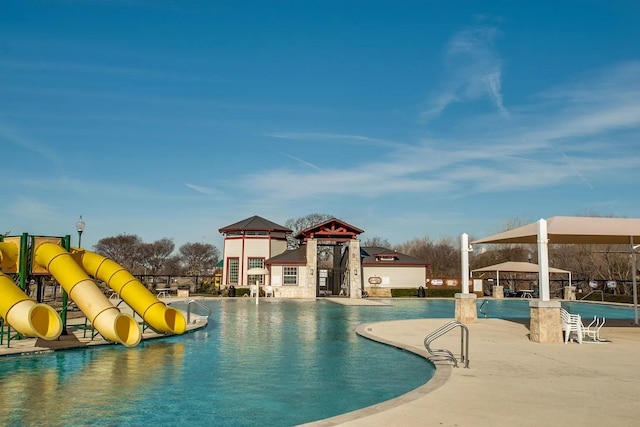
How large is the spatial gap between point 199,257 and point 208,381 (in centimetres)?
7929

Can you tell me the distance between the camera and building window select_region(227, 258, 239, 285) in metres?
46.8

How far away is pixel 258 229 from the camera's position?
46.8 m

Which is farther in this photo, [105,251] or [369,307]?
[105,251]

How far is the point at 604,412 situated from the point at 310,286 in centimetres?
3489

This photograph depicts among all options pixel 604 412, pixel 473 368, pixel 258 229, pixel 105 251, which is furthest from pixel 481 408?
pixel 105 251

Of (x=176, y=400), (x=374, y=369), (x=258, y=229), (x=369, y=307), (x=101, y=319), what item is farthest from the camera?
(x=258, y=229)

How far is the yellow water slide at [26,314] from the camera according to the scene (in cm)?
1202

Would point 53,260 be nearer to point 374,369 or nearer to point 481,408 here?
point 374,369

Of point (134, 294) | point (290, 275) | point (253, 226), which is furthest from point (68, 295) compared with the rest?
point (253, 226)

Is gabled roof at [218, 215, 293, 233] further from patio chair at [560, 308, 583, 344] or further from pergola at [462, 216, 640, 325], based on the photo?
patio chair at [560, 308, 583, 344]

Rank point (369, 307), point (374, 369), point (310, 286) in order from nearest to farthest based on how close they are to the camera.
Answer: point (374, 369) < point (369, 307) < point (310, 286)

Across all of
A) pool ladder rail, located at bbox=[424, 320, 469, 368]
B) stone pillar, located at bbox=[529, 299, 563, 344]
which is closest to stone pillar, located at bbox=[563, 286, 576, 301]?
stone pillar, located at bbox=[529, 299, 563, 344]

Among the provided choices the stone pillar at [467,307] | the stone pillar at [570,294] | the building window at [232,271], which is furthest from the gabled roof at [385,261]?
the stone pillar at [467,307]

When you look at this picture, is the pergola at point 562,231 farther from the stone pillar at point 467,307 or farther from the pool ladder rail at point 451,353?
the pool ladder rail at point 451,353
